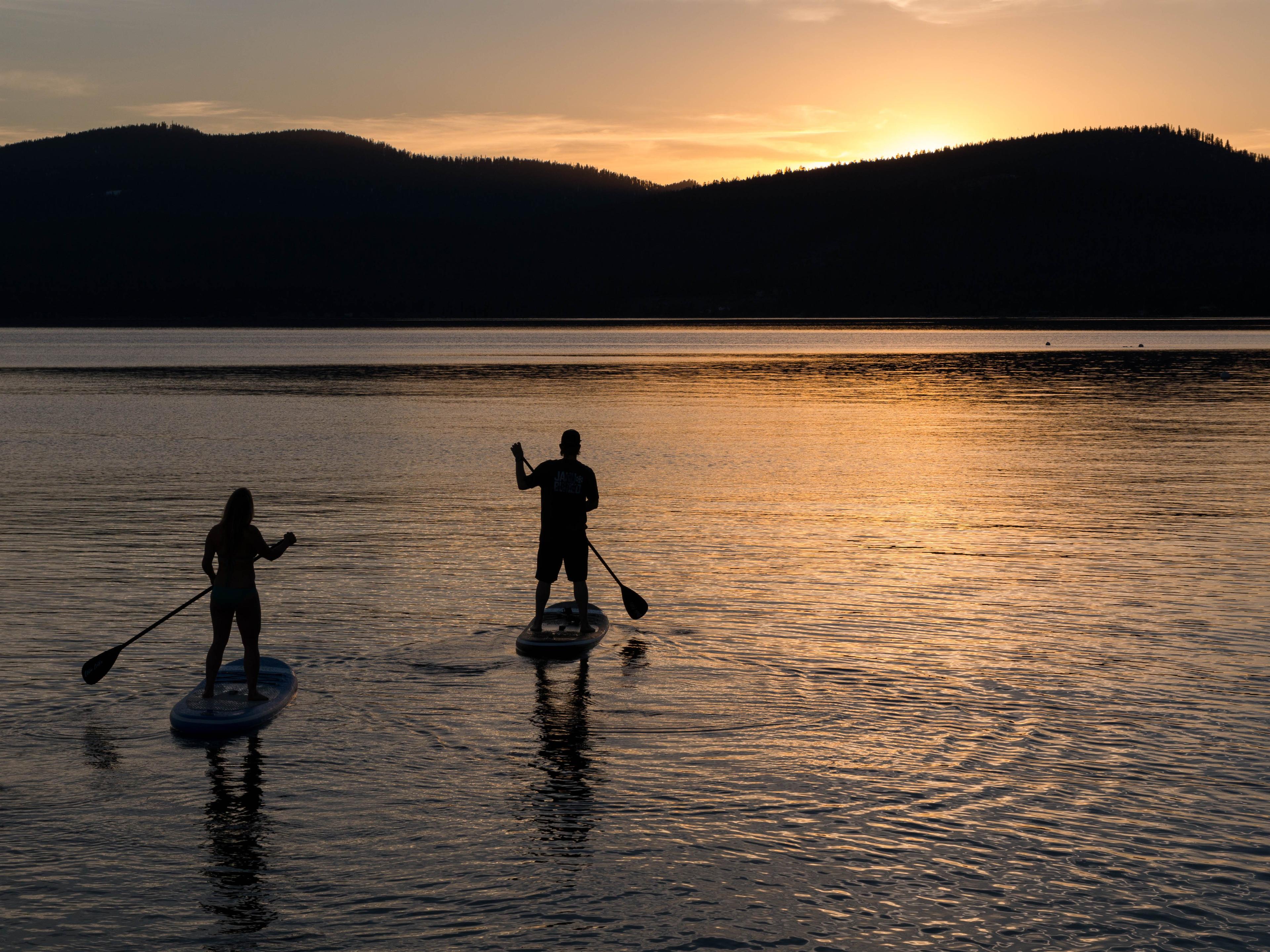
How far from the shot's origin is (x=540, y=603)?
41.3ft

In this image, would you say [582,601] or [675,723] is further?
[582,601]

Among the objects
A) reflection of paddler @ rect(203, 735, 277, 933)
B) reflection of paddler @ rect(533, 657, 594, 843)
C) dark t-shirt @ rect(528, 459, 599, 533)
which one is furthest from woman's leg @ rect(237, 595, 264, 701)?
dark t-shirt @ rect(528, 459, 599, 533)

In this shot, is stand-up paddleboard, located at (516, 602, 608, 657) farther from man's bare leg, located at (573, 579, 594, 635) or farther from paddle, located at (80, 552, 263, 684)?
paddle, located at (80, 552, 263, 684)

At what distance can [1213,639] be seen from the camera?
12594mm

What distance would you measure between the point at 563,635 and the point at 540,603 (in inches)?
15.0

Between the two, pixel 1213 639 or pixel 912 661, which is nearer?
pixel 912 661

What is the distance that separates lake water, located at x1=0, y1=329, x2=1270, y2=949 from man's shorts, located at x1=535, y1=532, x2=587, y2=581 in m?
0.88

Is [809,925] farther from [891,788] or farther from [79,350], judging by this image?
[79,350]

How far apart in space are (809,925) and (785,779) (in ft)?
7.01

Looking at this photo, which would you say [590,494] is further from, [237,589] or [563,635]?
[237,589]

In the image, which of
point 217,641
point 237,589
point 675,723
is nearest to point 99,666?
point 217,641

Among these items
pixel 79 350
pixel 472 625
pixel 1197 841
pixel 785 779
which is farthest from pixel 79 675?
pixel 79 350

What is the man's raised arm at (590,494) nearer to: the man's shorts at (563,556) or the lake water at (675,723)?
the man's shorts at (563,556)

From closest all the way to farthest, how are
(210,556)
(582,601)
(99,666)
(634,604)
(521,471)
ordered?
(210,556) → (99,666) → (582,601) → (521,471) → (634,604)
